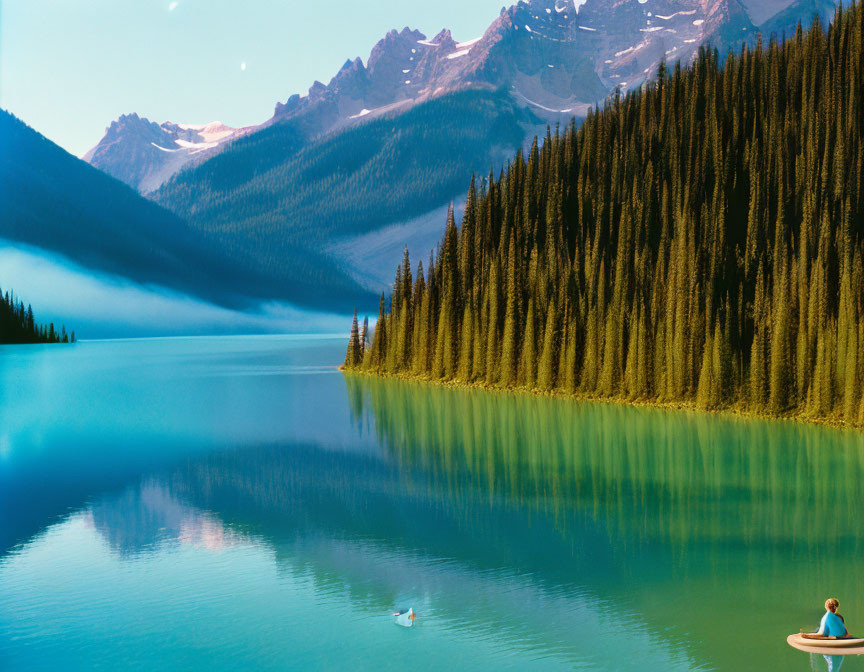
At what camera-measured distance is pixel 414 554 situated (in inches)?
1126

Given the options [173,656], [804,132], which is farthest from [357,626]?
[804,132]

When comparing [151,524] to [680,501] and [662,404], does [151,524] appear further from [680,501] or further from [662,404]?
[662,404]

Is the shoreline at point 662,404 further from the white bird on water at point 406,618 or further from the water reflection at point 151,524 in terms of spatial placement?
the white bird on water at point 406,618

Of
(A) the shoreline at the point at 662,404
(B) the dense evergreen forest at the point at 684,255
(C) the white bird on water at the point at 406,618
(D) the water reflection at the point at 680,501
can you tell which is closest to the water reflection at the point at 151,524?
(D) the water reflection at the point at 680,501

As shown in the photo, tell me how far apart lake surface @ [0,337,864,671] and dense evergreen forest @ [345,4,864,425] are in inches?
507

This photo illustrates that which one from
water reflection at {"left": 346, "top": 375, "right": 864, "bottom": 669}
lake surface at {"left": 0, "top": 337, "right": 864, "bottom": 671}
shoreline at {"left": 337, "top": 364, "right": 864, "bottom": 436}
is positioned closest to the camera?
lake surface at {"left": 0, "top": 337, "right": 864, "bottom": 671}

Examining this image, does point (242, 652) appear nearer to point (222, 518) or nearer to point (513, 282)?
point (222, 518)

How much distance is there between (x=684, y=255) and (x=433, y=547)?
58.5 meters

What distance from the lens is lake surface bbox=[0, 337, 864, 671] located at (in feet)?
69.9

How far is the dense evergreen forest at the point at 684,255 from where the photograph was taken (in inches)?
2734

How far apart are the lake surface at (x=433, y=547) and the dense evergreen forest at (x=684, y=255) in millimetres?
12887

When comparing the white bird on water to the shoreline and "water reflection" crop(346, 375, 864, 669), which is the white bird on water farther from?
the shoreline

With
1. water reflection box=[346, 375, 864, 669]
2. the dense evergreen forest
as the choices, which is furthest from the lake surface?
the dense evergreen forest

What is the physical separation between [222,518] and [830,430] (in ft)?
142
